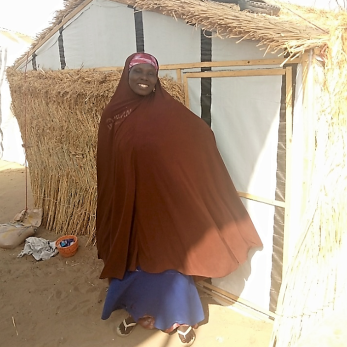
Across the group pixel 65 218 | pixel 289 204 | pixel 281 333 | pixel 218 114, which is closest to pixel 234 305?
pixel 281 333

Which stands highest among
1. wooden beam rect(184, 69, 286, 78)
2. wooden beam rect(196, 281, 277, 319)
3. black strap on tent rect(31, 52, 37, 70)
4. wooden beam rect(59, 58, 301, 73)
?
black strap on tent rect(31, 52, 37, 70)

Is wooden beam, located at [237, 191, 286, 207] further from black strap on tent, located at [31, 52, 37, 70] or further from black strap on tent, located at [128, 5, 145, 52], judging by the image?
black strap on tent, located at [31, 52, 37, 70]

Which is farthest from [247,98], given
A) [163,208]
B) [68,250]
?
[68,250]

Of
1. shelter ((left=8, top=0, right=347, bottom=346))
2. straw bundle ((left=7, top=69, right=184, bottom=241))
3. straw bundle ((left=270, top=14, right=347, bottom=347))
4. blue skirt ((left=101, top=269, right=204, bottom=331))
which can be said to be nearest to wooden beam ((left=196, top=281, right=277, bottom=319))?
shelter ((left=8, top=0, right=347, bottom=346))

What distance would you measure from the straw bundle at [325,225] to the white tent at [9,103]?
329 inches

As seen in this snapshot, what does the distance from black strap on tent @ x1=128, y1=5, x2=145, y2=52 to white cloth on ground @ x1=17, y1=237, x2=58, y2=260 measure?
2768 millimetres

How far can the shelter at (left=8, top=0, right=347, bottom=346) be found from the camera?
2293mm

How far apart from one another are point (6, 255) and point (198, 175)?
321 centimetres

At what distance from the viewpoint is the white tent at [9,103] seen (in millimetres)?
8945

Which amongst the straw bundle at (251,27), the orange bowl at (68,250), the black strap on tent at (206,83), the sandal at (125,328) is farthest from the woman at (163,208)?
the orange bowl at (68,250)

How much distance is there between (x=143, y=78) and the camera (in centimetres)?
263

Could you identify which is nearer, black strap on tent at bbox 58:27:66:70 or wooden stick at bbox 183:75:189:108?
wooden stick at bbox 183:75:189:108

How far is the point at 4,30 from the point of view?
9.01 meters

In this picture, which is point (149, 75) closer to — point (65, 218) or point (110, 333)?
point (110, 333)
